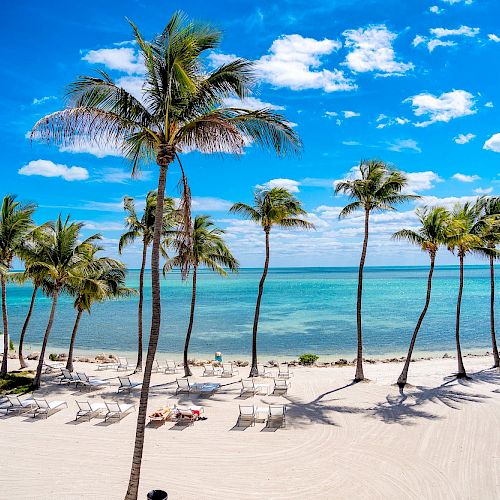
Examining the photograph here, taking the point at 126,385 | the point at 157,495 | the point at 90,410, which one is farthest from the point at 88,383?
the point at 157,495

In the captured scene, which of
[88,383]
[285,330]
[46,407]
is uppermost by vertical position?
[46,407]

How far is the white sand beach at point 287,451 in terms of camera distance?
902cm

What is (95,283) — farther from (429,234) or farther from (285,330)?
(285,330)

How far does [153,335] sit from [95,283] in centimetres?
1202

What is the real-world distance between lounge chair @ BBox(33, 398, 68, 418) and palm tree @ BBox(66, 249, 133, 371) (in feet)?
17.1

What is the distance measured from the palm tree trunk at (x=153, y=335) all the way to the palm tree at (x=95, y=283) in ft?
36.3

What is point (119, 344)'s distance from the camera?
3800 cm

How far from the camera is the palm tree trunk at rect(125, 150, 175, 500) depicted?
293 inches

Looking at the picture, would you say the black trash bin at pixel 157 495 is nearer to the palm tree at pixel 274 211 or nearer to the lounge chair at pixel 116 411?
the lounge chair at pixel 116 411

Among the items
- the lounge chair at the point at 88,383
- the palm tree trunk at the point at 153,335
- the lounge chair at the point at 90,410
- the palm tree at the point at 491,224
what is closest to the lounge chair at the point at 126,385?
the lounge chair at the point at 88,383

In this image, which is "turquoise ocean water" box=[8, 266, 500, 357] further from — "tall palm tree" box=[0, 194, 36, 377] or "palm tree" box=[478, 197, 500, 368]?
"tall palm tree" box=[0, 194, 36, 377]

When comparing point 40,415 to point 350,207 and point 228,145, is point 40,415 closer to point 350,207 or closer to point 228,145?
point 228,145

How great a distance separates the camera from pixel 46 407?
1440cm

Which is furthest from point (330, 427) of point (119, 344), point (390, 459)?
point (119, 344)
